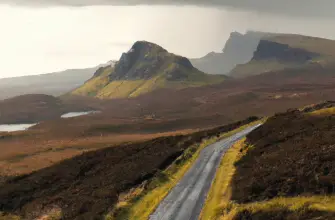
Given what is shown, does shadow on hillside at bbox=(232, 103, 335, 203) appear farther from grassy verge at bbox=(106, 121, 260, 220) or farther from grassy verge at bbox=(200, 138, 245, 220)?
grassy verge at bbox=(106, 121, 260, 220)

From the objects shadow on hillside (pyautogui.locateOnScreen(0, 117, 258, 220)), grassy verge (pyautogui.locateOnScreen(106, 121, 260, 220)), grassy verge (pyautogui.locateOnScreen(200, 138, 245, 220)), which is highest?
grassy verge (pyautogui.locateOnScreen(200, 138, 245, 220))

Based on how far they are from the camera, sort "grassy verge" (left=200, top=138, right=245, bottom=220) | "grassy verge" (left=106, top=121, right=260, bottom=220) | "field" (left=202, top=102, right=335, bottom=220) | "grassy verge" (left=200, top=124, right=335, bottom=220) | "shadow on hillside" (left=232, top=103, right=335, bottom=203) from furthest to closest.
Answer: "grassy verge" (left=106, top=121, right=260, bottom=220) → "grassy verge" (left=200, top=138, right=245, bottom=220) → "shadow on hillside" (left=232, top=103, right=335, bottom=203) → "field" (left=202, top=102, right=335, bottom=220) → "grassy verge" (left=200, top=124, right=335, bottom=220)

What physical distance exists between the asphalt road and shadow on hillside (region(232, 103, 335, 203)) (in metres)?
3.35

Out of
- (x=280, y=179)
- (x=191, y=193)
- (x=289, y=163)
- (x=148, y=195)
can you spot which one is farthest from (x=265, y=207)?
(x=148, y=195)

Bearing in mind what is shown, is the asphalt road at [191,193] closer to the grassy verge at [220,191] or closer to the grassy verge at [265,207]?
the grassy verge at [220,191]

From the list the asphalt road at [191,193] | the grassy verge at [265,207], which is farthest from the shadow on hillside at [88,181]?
the grassy verge at [265,207]

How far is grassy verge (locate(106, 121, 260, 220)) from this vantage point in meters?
35.8

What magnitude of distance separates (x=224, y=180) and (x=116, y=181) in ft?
59.0

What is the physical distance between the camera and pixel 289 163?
124 ft

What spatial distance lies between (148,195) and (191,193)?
507cm

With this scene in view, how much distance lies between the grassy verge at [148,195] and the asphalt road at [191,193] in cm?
88

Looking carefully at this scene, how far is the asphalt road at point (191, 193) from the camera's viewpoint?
1304 inches

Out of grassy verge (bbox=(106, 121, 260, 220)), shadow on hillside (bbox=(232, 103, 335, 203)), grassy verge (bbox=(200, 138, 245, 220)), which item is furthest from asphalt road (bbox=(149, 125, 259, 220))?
shadow on hillside (bbox=(232, 103, 335, 203))

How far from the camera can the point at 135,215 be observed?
35.4 m
